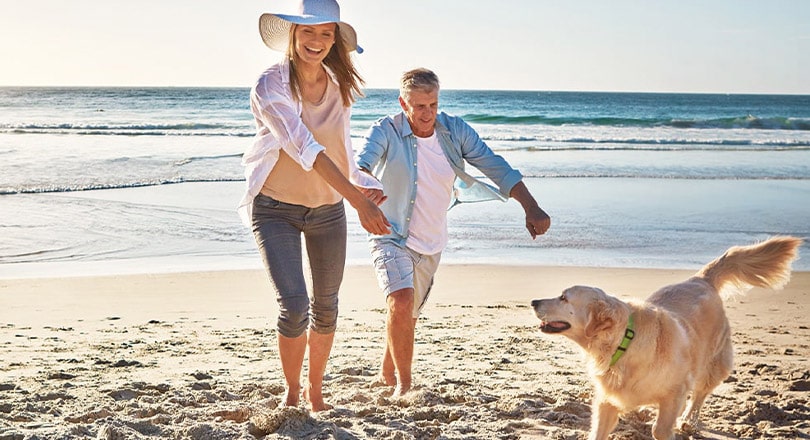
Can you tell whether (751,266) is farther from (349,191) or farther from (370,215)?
(349,191)

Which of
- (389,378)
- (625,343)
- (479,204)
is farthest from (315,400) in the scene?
(479,204)

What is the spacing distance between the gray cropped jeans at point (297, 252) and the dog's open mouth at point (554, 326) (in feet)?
3.44

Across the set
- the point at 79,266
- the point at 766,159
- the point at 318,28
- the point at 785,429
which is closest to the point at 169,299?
the point at 79,266

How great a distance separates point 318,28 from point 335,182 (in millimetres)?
759

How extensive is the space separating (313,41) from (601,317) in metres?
1.80

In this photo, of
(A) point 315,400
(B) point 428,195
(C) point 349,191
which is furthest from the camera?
(B) point 428,195

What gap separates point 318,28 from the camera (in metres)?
3.87

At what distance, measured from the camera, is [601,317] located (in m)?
3.70

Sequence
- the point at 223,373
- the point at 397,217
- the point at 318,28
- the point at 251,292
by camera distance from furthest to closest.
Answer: the point at 251,292, the point at 223,373, the point at 397,217, the point at 318,28

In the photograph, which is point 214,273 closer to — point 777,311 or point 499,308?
point 499,308

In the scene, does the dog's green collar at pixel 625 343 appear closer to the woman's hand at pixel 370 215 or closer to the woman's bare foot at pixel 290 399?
the woman's hand at pixel 370 215

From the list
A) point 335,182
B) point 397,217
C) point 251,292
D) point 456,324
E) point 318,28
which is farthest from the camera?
point 251,292

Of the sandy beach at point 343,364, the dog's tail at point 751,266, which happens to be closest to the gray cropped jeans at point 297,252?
the sandy beach at point 343,364

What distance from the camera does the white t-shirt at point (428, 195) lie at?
15.9 ft
